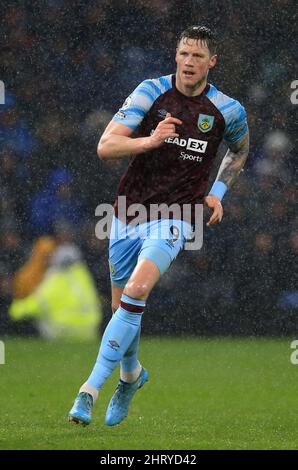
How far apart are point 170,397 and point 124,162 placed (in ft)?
12.6

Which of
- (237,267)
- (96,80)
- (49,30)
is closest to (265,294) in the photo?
(237,267)

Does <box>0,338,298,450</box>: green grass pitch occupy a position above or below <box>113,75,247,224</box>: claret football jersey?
below

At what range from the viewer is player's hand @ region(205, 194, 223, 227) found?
616cm

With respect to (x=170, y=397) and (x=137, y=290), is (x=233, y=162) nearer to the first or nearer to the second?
(x=137, y=290)

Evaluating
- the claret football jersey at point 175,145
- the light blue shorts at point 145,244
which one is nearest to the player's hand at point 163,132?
the claret football jersey at point 175,145

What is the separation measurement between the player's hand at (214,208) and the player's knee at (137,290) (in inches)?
25.0

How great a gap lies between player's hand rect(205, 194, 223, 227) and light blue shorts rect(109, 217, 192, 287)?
134mm

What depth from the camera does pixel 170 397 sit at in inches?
318

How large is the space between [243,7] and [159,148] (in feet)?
18.9

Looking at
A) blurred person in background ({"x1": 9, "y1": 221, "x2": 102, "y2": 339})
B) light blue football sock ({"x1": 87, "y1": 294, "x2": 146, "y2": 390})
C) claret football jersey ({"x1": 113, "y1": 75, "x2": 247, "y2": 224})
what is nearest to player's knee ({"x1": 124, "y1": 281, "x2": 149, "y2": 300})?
light blue football sock ({"x1": 87, "y1": 294, "x2": 146, "y2": 390})

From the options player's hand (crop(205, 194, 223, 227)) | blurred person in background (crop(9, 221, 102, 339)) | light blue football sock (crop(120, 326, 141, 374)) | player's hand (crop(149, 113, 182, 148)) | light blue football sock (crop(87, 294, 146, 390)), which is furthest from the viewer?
blurred person in background (crop(9, 221, 102, 339))

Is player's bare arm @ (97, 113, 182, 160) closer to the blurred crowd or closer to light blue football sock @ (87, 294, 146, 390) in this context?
light blue football sock @ (87, 294, 146, 390)

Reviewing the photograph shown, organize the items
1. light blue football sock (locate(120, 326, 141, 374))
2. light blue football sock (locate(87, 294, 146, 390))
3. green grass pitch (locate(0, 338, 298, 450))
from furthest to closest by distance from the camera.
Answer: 1. light blue football sock (locate(120, 326, 141, 374))
2. green grass pitch (locate(0, 338, 298, 450))
3. light blue football sock (locate(87, 294, 146, 390))

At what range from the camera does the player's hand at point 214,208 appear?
616cm
